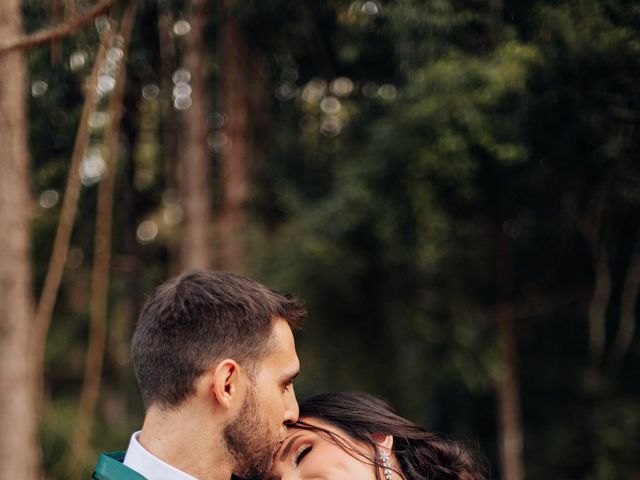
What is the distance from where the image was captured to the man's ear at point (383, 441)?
281cm

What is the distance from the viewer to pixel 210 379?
7.88 ft

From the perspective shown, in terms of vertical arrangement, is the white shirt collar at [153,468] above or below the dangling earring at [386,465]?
above

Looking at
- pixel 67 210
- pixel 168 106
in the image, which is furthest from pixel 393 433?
pixel 168 106

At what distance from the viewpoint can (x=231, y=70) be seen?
800 centimetres

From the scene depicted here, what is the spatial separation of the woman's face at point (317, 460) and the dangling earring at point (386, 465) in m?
0.04

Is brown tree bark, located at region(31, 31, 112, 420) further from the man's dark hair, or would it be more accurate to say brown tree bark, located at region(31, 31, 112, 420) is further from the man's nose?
the man's nose

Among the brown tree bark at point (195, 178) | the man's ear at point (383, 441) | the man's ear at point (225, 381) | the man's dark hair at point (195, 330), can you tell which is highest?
the brown tree bark at point (195, 178)

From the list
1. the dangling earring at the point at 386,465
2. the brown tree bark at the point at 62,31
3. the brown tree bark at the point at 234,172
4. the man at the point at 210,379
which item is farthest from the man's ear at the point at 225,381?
the brown tree bark at the point at 234,172

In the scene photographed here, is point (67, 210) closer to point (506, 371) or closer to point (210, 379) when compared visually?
point (210, 379)

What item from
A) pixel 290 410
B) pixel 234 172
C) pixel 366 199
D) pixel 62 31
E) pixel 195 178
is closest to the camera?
pixel 290 410

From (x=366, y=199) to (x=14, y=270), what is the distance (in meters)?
3.69

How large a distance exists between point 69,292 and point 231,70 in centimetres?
478

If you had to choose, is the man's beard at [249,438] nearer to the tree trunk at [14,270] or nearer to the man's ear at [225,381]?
the man's ear at [225,381]

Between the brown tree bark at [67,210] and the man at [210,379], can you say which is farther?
the brown tree bark at [67,210]
